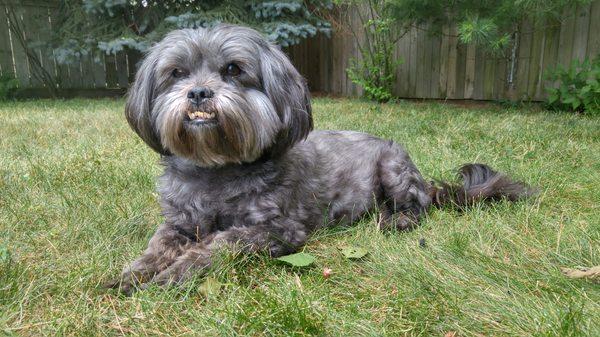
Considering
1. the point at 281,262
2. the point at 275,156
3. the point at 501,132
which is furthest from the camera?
the point at 501,132

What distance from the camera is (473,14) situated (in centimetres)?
628

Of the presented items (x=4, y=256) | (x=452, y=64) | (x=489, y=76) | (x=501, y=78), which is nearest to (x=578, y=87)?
(x=501, y=78)

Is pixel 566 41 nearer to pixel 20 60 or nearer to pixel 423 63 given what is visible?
pixel 423 63

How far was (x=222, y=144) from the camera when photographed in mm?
2357

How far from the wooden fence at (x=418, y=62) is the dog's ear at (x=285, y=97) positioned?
19.4ft

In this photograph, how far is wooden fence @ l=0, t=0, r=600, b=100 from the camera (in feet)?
24.3

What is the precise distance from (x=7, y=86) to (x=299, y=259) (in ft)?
33.4

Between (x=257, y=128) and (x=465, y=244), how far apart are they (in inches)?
44.2

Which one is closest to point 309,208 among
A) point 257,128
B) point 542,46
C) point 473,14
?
point 257,128

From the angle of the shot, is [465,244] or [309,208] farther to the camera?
[309,208]

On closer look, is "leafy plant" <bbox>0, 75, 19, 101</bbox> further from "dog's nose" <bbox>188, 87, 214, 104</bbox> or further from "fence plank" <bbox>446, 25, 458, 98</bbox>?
"dog's nose" <bbox>188, 87, 214, 104</bbox>

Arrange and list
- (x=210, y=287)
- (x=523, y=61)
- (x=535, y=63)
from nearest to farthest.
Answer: (x=210, y=287), (x=535, y=63), (x=523, y=61)

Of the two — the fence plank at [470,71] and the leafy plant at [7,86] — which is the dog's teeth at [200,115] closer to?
the fence plank at [470,71]

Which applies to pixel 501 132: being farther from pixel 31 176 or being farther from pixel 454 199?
pixel 31 176
